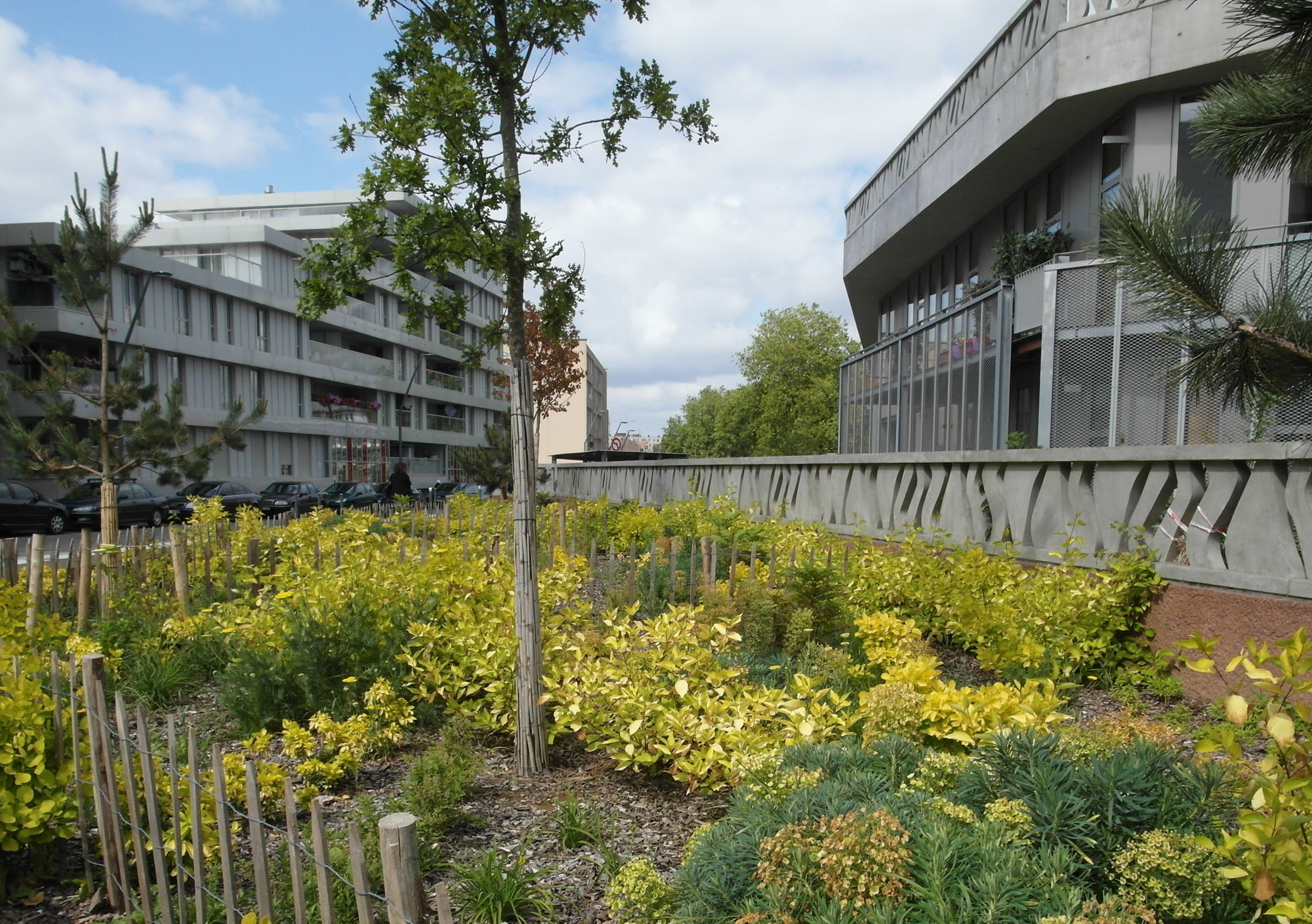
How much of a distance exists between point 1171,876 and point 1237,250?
281 centimetres

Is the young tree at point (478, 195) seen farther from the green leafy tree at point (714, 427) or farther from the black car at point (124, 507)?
the green leafy tree at point (714, 427)

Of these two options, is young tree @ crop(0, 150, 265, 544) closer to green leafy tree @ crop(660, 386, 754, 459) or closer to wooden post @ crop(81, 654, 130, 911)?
wooden post @ crop(81, 654, 130, 911)

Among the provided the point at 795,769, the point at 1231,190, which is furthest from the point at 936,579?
the point at 1231,190

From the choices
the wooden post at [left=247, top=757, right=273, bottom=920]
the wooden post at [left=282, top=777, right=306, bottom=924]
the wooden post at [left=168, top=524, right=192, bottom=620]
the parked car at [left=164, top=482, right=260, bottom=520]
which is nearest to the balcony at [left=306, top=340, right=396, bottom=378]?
the parked car at [left=164, top=482, right=260, bottom=520]

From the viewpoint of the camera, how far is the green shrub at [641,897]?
2.47m

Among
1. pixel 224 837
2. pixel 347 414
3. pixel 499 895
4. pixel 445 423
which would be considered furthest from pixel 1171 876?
pixel 445 423

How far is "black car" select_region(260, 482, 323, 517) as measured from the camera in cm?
3158

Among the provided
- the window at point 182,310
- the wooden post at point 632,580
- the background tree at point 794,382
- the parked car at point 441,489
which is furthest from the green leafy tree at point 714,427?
the wooden post at point 632,580

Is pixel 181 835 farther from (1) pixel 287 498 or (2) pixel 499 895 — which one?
(1) pixel 287 498

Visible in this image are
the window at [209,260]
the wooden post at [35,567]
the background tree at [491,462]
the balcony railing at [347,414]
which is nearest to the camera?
the wooden post at [35,567]

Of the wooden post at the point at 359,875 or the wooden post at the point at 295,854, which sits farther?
→ the wooden post at the point at 295,854

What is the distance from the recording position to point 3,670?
350 cm

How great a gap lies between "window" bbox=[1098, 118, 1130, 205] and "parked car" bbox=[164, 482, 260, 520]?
81.4 feet

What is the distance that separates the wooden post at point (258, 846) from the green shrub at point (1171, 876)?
2191 mm
